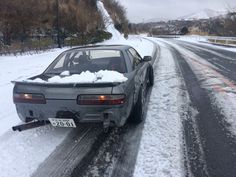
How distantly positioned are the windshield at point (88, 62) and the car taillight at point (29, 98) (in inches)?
37.4

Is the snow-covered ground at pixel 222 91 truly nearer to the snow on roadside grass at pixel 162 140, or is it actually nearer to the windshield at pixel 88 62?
the snow on roadside grass at pixel 162 140

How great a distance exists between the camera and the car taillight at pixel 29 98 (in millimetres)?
4660

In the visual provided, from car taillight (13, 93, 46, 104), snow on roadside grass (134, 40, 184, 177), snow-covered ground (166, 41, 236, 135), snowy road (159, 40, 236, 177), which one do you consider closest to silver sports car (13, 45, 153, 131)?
car taillight (13, 93, 46, 104)

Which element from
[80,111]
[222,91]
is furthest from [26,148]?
[222,91]

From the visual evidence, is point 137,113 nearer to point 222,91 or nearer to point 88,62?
point 88,62

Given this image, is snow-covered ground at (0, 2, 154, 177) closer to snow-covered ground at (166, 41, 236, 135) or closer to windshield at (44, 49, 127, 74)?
windshield at (44, 49, 127, 74)

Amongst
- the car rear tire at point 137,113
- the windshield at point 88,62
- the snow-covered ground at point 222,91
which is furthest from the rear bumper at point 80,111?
the snow-covered ground at point 222,91

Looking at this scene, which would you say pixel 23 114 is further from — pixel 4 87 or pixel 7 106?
pixel 4 87

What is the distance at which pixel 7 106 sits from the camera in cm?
689

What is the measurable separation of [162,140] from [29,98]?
2.08 metres

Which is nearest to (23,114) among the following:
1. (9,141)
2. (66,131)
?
(9,141)

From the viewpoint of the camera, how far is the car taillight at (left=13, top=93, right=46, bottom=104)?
4.66 meters

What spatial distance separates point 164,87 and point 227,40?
25.9 meters

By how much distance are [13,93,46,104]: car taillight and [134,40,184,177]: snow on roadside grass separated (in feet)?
5.29
